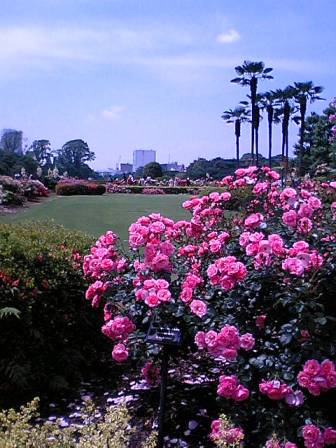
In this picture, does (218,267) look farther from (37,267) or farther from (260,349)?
(37,267)

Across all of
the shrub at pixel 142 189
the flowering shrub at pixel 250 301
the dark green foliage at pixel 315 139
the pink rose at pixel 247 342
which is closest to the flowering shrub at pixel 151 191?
the shrub at pixel 142 189

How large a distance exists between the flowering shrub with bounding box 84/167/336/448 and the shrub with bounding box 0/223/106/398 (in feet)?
1.10

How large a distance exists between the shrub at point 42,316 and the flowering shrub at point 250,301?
1.10 ft

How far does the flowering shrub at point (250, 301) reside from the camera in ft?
8.17

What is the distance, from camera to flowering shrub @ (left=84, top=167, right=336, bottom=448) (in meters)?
2.49

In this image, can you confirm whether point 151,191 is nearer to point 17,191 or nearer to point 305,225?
point 17,191

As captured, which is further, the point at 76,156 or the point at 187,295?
the point at 76,156

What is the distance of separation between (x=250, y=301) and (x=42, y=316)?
127 centimetres

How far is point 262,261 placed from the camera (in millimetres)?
2639

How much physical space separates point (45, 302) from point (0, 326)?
31cm

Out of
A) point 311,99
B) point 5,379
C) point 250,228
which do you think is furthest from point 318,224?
point 311,99

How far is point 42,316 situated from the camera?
3.36m

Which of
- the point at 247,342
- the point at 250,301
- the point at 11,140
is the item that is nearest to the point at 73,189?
the point at 250,301

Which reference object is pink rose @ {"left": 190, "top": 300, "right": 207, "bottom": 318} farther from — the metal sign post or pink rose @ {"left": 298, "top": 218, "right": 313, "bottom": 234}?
pink rose @ {"left": 298, "top": 218, "right": 313, "bottom": 234}
